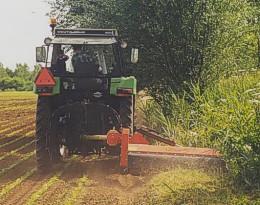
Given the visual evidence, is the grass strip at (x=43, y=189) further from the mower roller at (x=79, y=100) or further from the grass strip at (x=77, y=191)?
the mower roller at (x=79, y=100)

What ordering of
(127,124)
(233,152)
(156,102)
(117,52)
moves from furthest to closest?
(156,102) < (117,52) < (127,124) < (233,152)

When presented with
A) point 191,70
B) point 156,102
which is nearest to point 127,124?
point 191,70

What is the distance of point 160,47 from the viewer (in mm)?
12609

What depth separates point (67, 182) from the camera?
783cm

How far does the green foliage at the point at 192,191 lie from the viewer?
6.27 meters

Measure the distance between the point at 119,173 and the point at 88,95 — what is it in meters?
1.54

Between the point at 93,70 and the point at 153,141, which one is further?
the point at 153,141

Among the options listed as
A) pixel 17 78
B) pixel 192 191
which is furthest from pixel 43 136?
pixel 17 78

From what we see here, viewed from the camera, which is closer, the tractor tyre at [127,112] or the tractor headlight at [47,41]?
the tractor tyre at [127,112]

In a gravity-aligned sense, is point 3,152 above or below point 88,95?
below

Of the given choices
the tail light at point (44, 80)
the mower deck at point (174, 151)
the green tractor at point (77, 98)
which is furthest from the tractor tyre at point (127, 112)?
the tail light at point (44, 80)

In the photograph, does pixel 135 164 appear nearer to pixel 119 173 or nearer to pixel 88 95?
pixel 119 173

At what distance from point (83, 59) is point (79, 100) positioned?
30.1 inches

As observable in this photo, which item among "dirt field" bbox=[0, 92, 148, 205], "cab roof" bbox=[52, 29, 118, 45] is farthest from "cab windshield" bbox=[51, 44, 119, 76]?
"dirt field" bbox=[0, 92, 148, 205]
